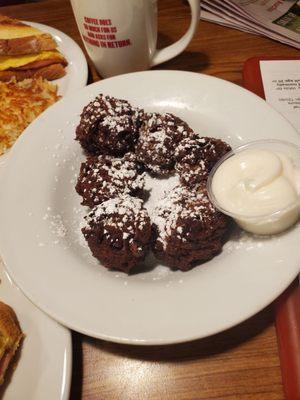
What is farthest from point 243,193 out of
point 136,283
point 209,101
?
point 209,101

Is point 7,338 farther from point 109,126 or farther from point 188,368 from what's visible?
point 109,126

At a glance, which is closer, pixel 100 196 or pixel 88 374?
pixel 88 374

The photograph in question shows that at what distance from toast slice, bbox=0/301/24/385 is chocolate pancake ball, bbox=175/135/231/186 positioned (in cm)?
64

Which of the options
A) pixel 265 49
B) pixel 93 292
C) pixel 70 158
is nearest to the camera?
Answer: pixel 93 292

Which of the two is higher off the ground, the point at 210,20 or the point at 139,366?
the point at 210,20

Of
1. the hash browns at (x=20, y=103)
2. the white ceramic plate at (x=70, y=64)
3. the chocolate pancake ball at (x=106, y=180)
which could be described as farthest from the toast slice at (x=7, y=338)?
the white ceramic plate at (x=70, y=64)

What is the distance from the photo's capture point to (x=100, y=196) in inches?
48.6

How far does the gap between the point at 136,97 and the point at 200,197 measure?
Answer: 0.56 m

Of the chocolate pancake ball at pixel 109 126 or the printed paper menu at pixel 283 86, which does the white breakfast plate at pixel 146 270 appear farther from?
the printed paper menu at pixel 283 86

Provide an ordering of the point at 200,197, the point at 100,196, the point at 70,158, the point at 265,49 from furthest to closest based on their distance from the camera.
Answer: the point at 265,49 < the point at 70,158 < the point at 100,196 < the point at 200,197

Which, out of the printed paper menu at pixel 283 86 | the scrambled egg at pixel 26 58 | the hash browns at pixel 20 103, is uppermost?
the scrambled egg at pixel 26 58

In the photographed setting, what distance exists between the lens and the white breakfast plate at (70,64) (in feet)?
5.56

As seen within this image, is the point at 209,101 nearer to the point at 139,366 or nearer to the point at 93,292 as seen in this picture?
the point at 93,292

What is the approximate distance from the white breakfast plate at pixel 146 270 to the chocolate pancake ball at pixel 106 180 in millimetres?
90
